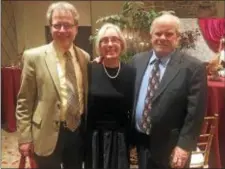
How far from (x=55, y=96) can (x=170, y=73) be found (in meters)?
0.41

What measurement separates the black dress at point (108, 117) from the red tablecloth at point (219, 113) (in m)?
0.48

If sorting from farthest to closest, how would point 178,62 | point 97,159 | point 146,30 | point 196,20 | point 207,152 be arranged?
point 196,20 < point 207,152 < point 146,30 < point 97,159 < point 178,62

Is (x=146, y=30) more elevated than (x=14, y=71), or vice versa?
(x=146, y=30)

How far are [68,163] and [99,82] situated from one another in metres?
0.33

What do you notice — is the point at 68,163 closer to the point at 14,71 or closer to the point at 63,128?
the point at 63,128

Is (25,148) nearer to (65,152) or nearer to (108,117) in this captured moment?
(65,152)

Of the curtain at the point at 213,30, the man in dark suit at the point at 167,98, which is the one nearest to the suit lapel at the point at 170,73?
the man in dark suit at the point at 167,98

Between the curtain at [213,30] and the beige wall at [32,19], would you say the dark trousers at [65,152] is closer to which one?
the beige wall at [32,19]

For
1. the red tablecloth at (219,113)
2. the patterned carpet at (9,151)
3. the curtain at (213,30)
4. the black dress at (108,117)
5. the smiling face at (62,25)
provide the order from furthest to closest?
the curtain at (213,30), the patterned carpet at (9,151), the red tablecloth at (219,113), the black dress at (108,117), the smiling face at (62,25)

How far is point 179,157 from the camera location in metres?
1.11

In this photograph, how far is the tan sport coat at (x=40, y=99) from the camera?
41.0 inches

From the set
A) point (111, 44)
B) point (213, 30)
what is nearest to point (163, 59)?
point (111, 44)

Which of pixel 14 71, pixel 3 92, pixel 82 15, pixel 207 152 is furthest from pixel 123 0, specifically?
pixel 207 152

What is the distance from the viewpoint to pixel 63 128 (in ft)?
3.70
